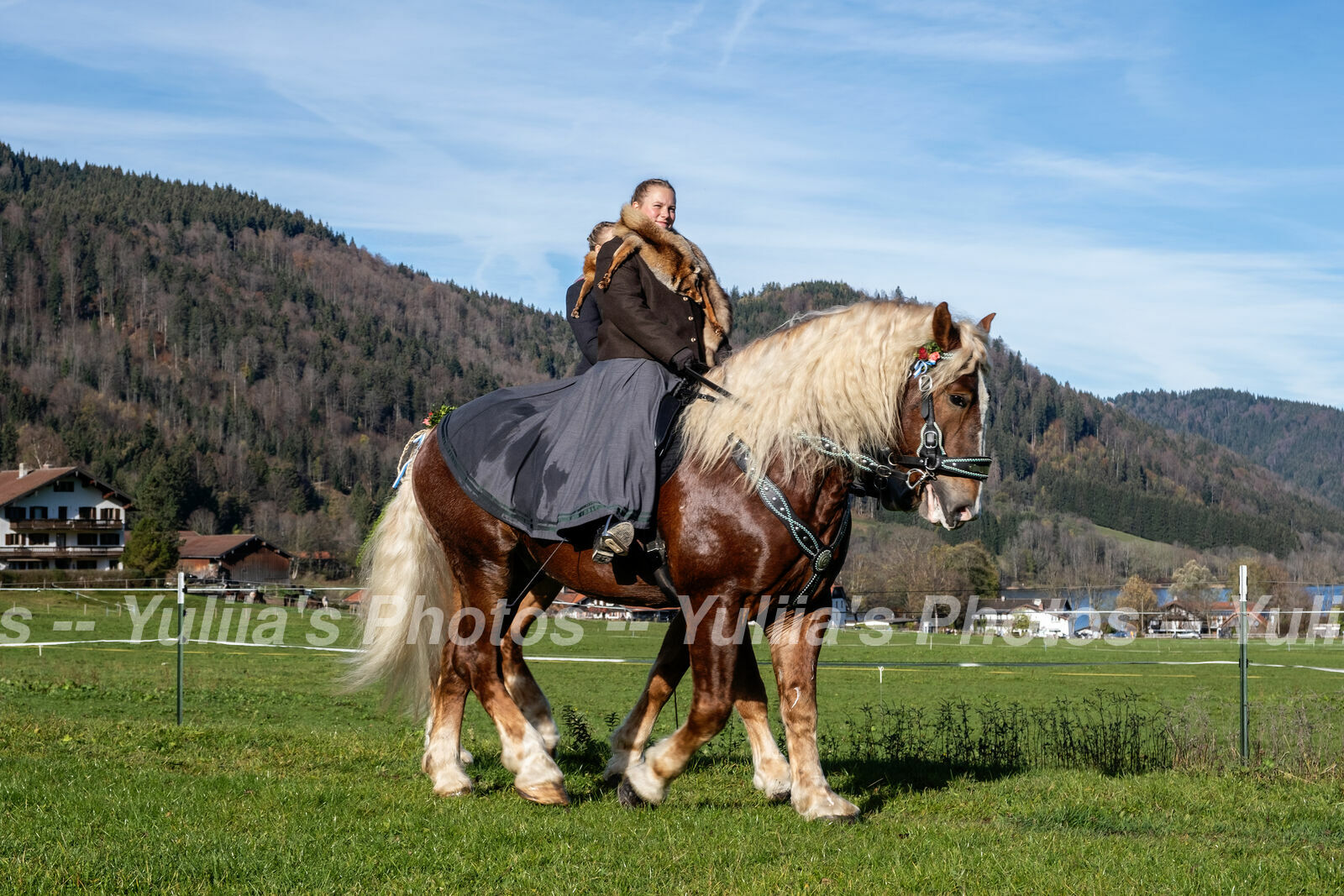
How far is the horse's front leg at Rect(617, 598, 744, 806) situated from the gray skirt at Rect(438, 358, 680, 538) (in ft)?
2.05

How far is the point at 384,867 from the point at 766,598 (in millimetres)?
2221

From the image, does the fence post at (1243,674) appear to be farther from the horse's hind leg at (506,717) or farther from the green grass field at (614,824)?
the horse's hind leg at (506,717)

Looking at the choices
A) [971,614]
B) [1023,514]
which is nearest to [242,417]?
[1023,514]

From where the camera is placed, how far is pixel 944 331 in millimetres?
5871

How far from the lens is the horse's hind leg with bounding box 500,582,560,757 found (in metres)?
7.87

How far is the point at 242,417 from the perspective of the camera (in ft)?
637

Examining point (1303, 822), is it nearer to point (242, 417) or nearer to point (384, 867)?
point (384, 867)

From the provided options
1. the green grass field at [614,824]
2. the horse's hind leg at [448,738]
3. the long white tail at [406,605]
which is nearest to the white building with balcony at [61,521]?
the green grass field at [614,824]

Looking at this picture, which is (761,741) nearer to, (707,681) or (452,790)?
(707,681)

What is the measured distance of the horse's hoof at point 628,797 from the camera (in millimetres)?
6387

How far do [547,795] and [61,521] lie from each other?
101 metres

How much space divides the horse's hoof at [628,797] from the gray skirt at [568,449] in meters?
1.44

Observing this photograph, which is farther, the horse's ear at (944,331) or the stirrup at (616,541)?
the stirrup at (616,541)

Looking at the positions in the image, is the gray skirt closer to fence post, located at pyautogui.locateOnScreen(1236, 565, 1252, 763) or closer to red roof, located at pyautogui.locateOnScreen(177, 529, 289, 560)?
fence post, located at pyautogui.locateOnScreen(1236, 565, 1252, 763)
